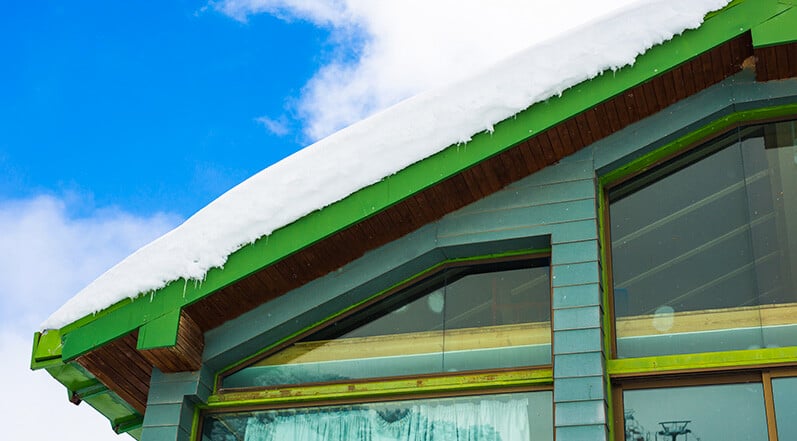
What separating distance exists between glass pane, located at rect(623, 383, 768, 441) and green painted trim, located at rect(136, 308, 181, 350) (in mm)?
3227

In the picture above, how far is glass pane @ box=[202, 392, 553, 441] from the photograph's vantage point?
25.4 ft

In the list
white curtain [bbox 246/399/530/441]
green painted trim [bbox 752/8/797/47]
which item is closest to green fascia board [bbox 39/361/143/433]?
white curtain [bbox 246/399/530/441]

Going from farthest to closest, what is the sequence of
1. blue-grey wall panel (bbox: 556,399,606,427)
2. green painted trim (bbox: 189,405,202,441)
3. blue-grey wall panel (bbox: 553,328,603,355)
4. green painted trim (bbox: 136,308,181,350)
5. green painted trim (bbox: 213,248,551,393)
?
green painted trim (bbox: 213,248,551,393), green painted trim (bbox: 189,405,202,441), green painted trim (bbox: 136,308,181,350), blue-grey wall panel (bbox: 553,328,603,355), blue-grey wall panel (bbox: 556,399,606,427)

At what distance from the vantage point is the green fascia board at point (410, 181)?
320 inches

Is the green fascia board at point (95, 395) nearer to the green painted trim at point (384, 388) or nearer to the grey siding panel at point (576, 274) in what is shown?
the green painted trim at point (384, 388)

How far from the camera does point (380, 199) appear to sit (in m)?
8.20

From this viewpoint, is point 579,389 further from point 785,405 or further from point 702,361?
point 785,405

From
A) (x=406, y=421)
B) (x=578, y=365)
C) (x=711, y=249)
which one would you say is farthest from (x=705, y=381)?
(x=406, y=421)

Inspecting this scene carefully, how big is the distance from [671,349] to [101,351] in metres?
4.09

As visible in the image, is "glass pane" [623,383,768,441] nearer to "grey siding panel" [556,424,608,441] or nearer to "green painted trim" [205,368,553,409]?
"grey siding panel" [556,424,608,441]

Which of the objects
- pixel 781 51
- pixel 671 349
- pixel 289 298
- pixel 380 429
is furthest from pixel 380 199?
pixel 781 51

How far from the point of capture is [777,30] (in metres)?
8.05

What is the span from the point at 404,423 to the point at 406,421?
0.02m

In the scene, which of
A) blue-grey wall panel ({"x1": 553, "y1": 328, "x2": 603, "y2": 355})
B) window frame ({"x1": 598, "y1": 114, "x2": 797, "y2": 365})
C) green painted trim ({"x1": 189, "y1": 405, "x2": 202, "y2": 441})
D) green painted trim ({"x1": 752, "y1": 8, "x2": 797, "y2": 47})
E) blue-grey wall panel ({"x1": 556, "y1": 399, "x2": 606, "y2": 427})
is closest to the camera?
blue-grey wall panel ({"x1": 556, "y1": 399, "x2": 606, "y2": 427})
